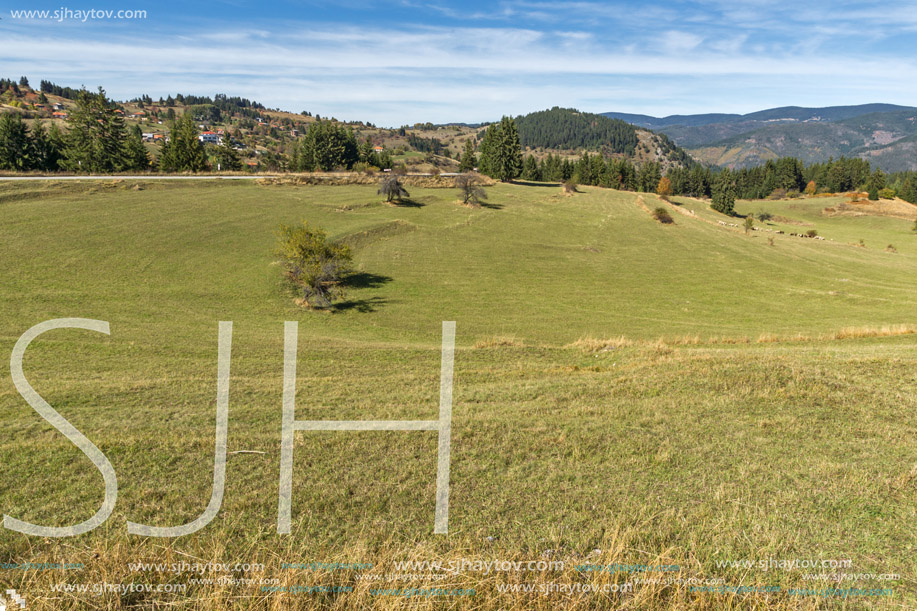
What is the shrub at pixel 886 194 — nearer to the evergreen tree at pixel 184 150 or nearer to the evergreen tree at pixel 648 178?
the evergreen tree at pixel 648 178

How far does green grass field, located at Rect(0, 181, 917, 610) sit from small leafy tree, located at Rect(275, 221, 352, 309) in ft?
5.69

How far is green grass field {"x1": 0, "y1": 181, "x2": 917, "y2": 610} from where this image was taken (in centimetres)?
511

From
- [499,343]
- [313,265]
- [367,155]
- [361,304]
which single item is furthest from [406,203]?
[367,155]

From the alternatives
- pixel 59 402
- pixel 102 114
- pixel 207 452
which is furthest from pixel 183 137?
pixel 207 452

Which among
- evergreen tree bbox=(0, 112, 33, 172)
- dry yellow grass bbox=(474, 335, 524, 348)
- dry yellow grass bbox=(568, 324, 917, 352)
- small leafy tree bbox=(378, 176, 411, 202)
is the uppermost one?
evergreen tree bbox=(0, 112, 33, 172)

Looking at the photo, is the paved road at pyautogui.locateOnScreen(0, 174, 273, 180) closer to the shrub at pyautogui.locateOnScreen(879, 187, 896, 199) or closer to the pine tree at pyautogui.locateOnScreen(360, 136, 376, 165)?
the pine tree at pyautogui.locateOnScreen(360, 136, 376, 165)

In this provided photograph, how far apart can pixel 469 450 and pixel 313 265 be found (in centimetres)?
2612

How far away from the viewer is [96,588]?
15.0ft

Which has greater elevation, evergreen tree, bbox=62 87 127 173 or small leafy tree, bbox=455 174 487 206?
evergreen tree, bbox=62 87 127 173

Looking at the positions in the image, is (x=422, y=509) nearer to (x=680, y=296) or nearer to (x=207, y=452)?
(x=207, y=452)

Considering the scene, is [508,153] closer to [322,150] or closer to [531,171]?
[531,171]

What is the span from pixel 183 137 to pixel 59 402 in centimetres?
8064

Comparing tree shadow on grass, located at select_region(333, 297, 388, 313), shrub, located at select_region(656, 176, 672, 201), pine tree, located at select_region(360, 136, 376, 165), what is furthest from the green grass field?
shrub, located at select_region(656, 176, 672, 201)

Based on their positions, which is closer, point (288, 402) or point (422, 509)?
point (422, 509)
